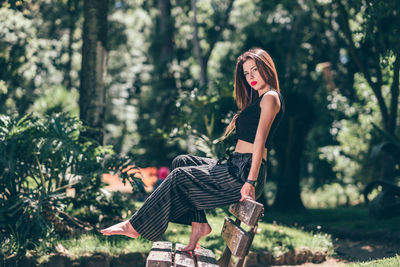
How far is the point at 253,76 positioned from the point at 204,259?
4.59 feet

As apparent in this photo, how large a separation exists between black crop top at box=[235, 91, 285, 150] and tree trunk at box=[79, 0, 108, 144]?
13.5 ft

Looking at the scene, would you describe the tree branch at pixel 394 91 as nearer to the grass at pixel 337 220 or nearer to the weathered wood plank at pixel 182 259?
the grass at pixel 337 220

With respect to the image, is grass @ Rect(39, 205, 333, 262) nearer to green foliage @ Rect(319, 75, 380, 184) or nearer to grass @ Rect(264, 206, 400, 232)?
grass @ Rect(264, 206, 400, 232)

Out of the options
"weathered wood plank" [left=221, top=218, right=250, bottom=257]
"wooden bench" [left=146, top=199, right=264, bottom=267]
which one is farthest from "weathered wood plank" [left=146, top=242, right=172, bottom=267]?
"weathered wood plank" [left=221, top=218, right=250, bottom=257]

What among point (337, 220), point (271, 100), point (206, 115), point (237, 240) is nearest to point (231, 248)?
point (237, 240)

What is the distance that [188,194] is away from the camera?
10.8ft

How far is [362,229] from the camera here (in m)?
7.73

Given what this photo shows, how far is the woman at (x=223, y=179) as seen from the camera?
10.6ft

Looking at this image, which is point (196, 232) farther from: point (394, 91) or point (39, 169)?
point (394, 91)

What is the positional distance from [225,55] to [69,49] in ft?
26.2

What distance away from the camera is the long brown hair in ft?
11.4

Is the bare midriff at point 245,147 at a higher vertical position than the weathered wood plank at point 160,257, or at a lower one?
higher

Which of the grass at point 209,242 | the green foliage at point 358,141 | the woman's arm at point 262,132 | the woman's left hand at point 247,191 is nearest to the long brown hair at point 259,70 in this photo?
the woman's arm at point 262,132

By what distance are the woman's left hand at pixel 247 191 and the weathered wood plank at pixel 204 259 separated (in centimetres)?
→ 48
